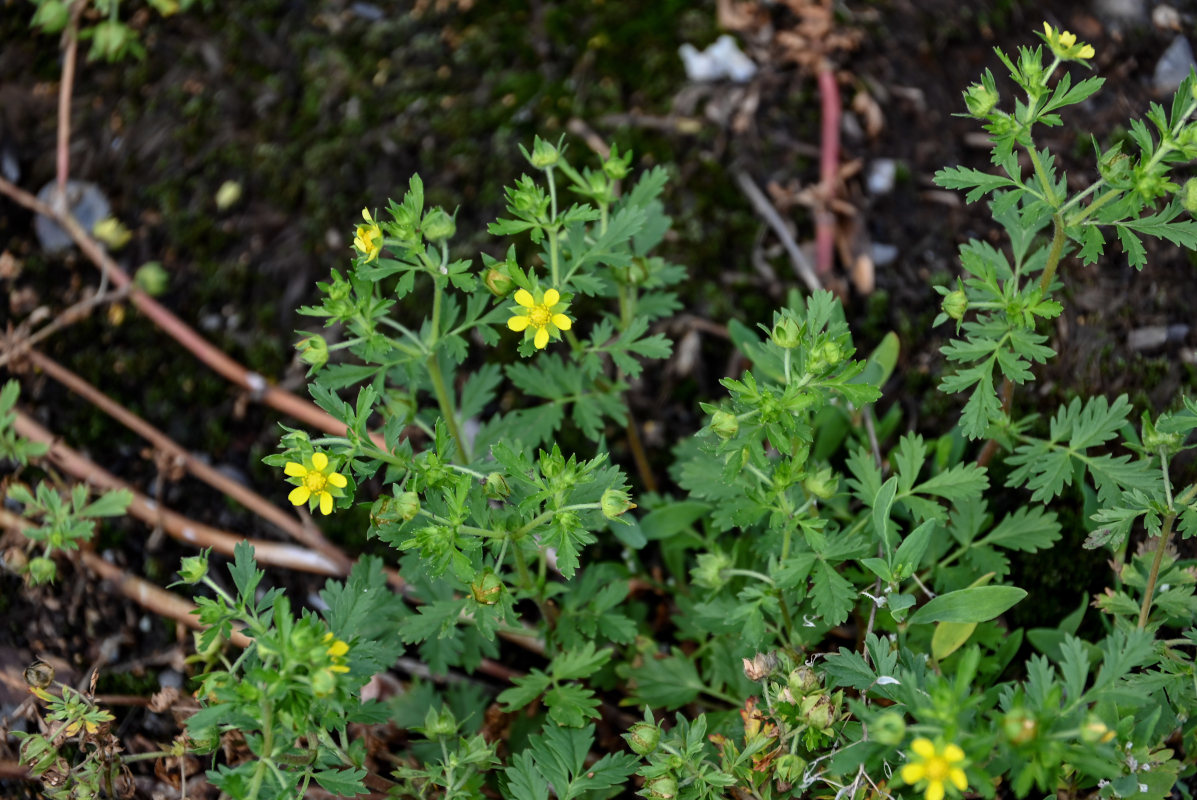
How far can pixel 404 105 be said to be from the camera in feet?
13.3

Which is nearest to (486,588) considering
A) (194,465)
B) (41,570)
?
(41,570)

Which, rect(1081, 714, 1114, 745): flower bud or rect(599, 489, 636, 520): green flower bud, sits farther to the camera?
rect(599, 489, 636, 520): green flower bud

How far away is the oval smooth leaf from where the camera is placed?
7.83 ft

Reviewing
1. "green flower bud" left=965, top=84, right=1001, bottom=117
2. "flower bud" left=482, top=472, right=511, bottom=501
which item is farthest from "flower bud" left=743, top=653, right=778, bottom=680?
"green flower bud" left=965, top=84, right=1001, bottom=117

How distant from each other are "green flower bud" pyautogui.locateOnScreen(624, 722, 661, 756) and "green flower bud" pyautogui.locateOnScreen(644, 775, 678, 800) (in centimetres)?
8

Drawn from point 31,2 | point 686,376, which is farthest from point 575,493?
point 31,2

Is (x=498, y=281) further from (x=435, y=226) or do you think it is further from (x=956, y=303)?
(x=956, y=303)

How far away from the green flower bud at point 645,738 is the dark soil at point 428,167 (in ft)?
4.10

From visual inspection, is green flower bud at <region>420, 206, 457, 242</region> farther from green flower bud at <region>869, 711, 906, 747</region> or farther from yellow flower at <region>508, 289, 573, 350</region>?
green flower bud at <region>869, 711, 906, 747</region>

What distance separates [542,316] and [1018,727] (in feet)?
4.41

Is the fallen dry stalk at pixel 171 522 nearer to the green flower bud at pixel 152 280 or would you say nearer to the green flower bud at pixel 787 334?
the green flower bud at pixel 152 280

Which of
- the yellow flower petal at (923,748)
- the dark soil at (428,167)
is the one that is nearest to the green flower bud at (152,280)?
the dark soil at (428,167)

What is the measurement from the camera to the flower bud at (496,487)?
2289 mm

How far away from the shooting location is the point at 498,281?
7.91 ft
